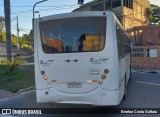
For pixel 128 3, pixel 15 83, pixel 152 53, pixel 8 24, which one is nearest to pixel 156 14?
pixel 128 3

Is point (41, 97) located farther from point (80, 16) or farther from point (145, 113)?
point (145, 113)

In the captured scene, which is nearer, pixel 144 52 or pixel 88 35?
pixel 88 35

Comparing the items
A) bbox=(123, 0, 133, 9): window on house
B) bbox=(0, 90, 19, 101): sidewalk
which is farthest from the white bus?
bbox=(123, 0, 133, 9): window on house

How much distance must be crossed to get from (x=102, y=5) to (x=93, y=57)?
43911mm

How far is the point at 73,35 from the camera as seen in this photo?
8281mm

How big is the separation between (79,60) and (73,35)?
0.80 meters

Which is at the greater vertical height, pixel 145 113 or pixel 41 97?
pixel 41 97

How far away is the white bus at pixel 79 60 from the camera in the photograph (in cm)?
790

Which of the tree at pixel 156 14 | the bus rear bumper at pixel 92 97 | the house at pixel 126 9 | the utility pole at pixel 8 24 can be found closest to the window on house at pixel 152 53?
the house at pixel 126 9

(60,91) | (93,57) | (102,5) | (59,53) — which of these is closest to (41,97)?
(60,91)

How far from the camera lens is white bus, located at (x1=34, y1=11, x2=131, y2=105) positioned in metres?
7.90

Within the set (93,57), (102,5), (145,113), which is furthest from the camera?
(102,5)

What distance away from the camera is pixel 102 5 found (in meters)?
50.7

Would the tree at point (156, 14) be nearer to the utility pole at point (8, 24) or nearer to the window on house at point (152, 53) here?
the window on house at point (152, 53)
